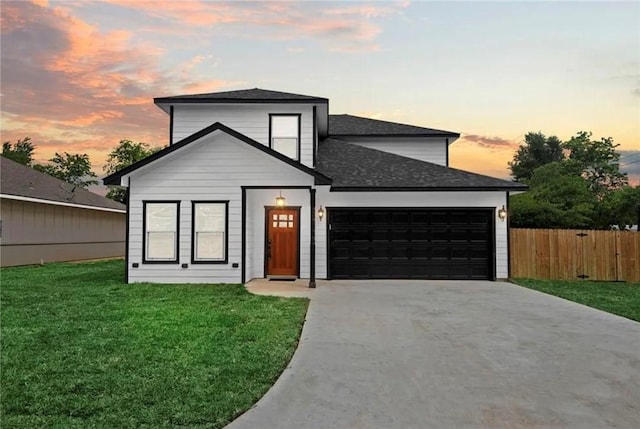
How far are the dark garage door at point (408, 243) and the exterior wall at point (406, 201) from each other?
0.20m

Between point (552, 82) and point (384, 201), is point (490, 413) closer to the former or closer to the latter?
point (384, 201)

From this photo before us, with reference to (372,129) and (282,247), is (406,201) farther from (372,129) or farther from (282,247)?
(372,129)

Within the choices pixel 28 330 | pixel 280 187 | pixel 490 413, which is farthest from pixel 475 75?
pixel 28 330

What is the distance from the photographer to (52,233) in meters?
17.6

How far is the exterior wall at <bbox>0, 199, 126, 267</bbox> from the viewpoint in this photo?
49.9ft

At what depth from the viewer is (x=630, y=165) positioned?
35.8 meters

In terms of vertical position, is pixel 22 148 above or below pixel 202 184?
above

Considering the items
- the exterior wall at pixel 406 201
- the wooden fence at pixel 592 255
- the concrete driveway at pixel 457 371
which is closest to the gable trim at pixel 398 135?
the exterior wall at pixel 406 201

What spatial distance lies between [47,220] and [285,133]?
38.0ft

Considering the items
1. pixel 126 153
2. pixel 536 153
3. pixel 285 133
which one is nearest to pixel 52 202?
pixel 285 133

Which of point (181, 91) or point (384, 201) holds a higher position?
point (181, 91)

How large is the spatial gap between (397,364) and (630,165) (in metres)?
41.1

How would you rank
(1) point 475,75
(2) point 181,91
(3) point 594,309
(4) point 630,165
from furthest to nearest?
(4) point 630,165, (2) point 181,91, (1) point 475,75, (3) point 594,309

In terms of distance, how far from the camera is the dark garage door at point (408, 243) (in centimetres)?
1216
